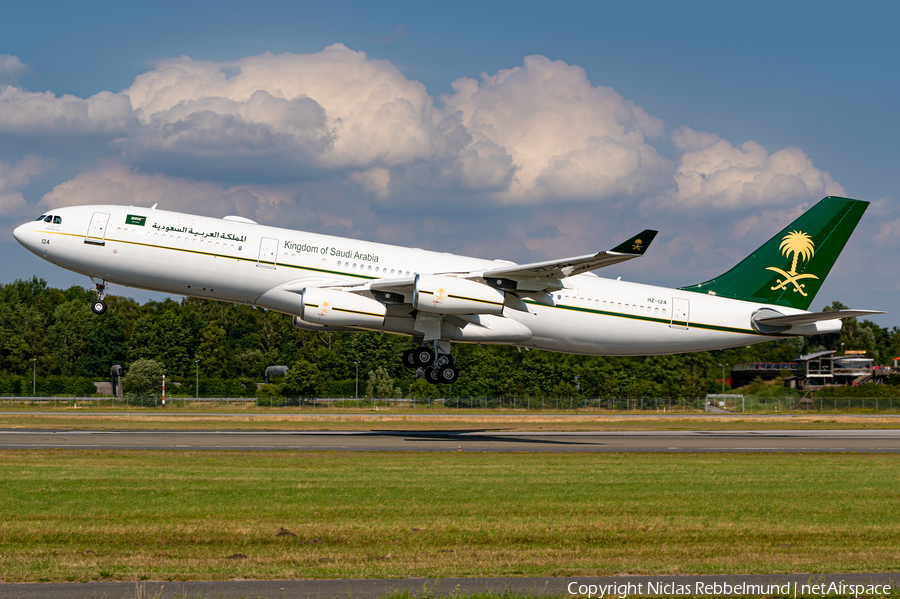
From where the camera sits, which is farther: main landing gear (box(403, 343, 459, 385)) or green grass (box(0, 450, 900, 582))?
main landing gear (box(403, 343, 459, 385))

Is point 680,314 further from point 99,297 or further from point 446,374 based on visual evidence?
point 99,297

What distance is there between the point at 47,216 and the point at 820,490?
32434 mm

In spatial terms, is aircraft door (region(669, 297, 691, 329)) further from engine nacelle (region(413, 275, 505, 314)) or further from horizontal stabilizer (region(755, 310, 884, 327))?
engine nacelle (region(413, 275, 505, 314))

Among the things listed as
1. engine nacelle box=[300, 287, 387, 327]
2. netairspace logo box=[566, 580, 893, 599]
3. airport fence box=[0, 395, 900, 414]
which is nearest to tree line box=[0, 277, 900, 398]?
airport fence box=[0, 395, 900, 414]

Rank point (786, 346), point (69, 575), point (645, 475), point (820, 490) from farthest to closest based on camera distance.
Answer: point (786, 346) → point (645, 475) → point (820, 490) → point (69, 575)

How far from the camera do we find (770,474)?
2772 centimetres

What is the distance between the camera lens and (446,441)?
3966 cm

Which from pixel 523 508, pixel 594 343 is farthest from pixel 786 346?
pixel 523 508

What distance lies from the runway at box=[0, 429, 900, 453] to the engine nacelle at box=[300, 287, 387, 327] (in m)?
5.35

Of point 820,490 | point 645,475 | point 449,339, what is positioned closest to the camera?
point 820,490

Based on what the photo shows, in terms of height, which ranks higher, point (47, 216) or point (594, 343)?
point (47, 216)

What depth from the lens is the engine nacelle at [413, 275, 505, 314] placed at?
3659cm

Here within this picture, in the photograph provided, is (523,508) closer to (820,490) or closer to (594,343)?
(820,490)

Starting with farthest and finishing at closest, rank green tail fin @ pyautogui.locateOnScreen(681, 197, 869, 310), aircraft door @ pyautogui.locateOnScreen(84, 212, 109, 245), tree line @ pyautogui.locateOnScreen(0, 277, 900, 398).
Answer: tree line @ pyautogui.locateOnScreen(0, 277, 900, 398), green tail fin @ pyautogui.locateOnScreen(681, 197, 869, 310), aircraft door @ pyautogui.locateOnScreen(84, 212, 109, 245)
